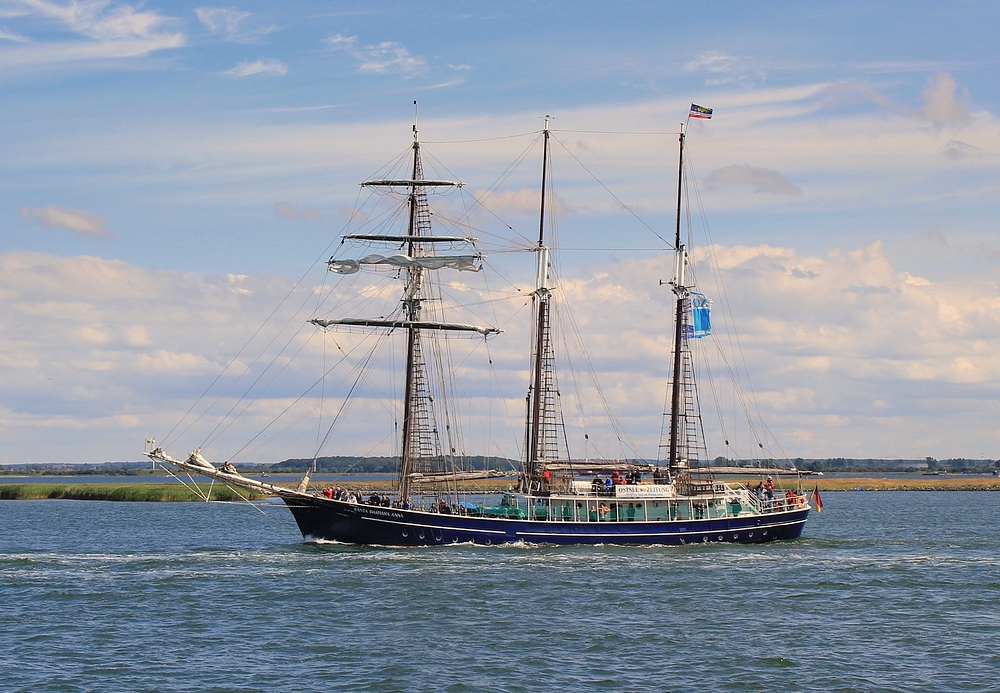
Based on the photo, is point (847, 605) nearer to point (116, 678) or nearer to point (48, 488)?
point (116, 678)

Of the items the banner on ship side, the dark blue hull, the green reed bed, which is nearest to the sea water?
the dark blue hull

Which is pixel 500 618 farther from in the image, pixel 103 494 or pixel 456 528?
pixel 103 494

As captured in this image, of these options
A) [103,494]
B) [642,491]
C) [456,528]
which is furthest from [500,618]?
[103,494]

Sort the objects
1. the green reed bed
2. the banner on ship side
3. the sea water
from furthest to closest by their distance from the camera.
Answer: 1. the green reed bed
2. the banner on ship side
3. the sea water

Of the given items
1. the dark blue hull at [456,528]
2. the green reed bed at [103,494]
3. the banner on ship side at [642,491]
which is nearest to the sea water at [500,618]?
the dark blue hull at [456,528]

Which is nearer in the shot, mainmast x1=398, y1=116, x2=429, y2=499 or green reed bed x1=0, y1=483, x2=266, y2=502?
mainmast x1=398, y1=116, x2=429, y2=499

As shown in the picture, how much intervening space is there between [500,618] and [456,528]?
2358 centimetres

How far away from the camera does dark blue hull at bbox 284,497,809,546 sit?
242ft

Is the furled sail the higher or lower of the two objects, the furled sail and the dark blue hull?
the higher

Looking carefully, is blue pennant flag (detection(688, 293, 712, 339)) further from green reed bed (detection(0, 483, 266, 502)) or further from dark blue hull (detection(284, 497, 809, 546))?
green reed bed (detection(0, 483, 266, 502))

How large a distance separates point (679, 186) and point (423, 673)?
52.1 metres

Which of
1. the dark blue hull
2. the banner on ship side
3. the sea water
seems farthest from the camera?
the banner on ship side

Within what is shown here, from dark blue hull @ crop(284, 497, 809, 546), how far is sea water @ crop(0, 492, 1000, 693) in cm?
93

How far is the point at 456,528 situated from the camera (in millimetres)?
73938
